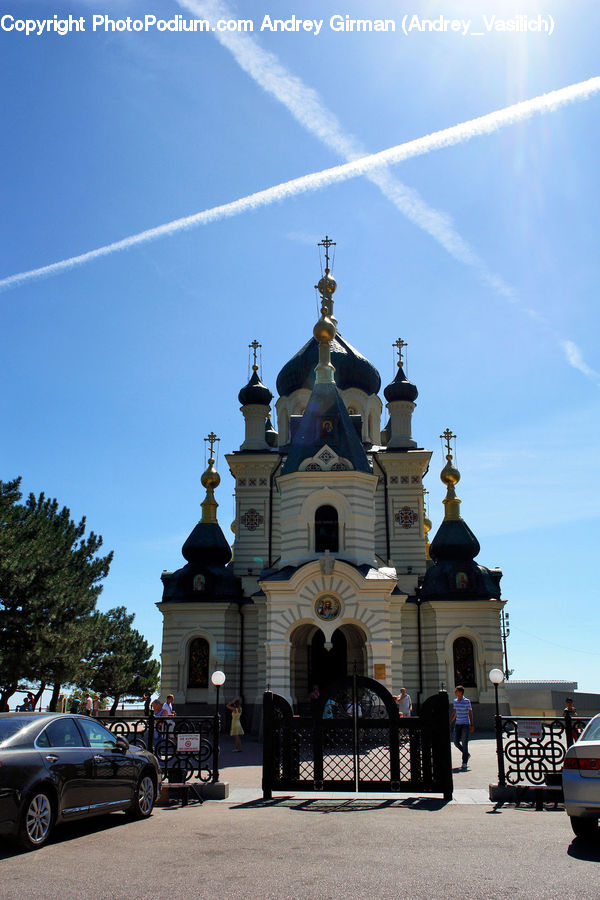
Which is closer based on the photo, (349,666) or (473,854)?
(473,854)

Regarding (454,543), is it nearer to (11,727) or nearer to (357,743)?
(357,743)

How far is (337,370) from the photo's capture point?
3638 cm

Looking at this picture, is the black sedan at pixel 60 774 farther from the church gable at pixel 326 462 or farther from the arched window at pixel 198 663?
the arched window at pixel 198 663

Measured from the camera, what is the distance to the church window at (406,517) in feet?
114

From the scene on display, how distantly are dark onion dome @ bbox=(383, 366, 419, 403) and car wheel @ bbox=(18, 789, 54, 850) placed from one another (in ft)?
99.5

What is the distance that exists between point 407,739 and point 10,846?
6927 millimetres

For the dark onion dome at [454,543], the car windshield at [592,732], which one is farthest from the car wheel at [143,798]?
the dark onion dome at [454,543]

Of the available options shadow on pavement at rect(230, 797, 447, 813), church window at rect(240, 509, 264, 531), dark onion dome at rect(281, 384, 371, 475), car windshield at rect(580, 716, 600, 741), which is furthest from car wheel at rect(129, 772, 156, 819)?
church window at rect(240, 509, 264, 531)

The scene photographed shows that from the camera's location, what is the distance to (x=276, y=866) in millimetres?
7957

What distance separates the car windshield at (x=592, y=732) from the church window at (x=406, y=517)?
24559 millimetres

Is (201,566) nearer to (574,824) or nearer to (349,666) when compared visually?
(349,666)

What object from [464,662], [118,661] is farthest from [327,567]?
[118,661]

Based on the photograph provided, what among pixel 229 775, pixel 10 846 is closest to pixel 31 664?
pixel 229 775

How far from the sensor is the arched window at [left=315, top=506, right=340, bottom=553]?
2767 cm
